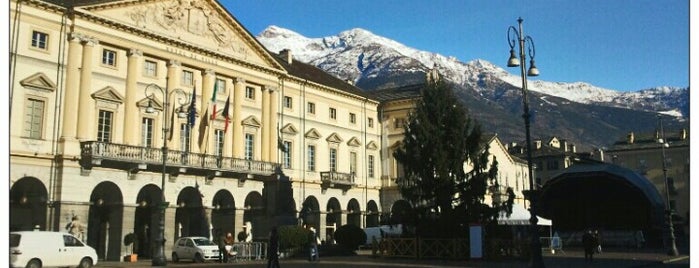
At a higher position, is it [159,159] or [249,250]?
[159,159]

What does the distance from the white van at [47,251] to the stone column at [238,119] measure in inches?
781

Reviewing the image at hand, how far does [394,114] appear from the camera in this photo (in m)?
60.2

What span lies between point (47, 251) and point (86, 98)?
14584mm

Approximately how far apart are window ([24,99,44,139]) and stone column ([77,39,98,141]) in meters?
2.12

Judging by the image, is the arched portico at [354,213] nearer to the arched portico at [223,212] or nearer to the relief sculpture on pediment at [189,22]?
the arched portico at [223,212]

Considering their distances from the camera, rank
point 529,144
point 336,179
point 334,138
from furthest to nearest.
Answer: point 334,138 < point 336,179 < point 529,144

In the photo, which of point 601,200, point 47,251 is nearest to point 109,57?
point 47,251

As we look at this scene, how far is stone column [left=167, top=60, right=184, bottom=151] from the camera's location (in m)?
40.7

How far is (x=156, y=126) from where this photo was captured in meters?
40.0

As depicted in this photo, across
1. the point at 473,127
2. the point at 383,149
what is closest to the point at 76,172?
the point at 473,127

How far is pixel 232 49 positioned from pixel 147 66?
7.31 meters

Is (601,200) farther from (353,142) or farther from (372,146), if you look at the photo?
(353,142)

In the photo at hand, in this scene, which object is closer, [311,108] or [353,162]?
[311,108]

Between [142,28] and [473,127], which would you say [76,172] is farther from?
[473,127]
